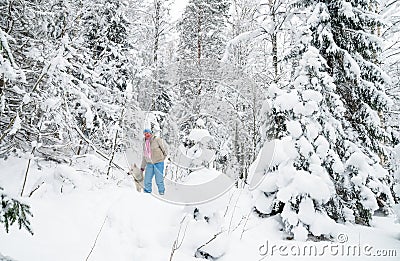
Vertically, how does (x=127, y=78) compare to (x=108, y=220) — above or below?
above

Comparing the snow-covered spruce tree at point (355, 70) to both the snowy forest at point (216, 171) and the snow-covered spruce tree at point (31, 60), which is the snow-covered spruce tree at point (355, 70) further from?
the snow-covered spruce tree at point (31, 60)

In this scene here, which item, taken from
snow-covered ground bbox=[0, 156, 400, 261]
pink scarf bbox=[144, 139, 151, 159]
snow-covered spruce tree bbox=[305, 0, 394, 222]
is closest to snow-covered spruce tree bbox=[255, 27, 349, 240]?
snow-covered ground bbox=[0, 156, 400, 261]

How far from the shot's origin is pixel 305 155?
531 cm

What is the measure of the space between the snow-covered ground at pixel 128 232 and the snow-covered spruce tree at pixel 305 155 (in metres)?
0.38

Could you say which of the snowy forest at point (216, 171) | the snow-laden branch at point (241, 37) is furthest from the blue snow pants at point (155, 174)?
the snow-laden branch at point (241, 37)

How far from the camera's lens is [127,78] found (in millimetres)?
12711

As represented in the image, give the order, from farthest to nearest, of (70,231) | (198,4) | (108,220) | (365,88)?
1. (198,4)
2. (365,88)
3. (108,220)
4. (70,231)

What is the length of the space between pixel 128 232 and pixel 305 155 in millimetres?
3283

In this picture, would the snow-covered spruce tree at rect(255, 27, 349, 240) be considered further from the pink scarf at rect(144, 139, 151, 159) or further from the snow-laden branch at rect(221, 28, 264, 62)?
the snow-laden branch at rect(221, 28, 264, 62)

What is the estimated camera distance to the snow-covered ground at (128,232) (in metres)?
3.14

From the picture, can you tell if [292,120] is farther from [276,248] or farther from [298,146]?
[276,248]

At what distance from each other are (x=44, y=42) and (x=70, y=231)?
2.79 metres

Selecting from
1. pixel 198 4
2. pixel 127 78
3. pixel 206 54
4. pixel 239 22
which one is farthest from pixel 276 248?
pixel 239 22

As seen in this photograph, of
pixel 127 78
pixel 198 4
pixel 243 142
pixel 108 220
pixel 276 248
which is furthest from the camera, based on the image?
pixel 243 142
